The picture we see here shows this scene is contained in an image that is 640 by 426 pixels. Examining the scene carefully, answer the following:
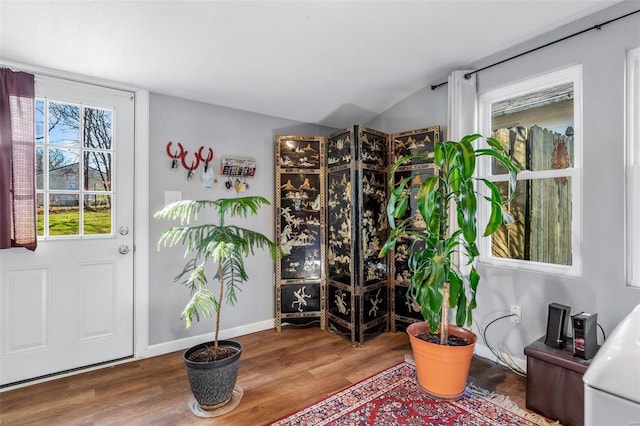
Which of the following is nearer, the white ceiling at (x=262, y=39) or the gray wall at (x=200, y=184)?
the white ceiling at (x=262, y=39)

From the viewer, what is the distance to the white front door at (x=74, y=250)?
2.04 metres

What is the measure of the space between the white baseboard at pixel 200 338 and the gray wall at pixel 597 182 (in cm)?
214

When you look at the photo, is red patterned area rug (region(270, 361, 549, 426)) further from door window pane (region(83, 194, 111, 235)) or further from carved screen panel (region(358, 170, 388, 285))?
door window pane (region(83, 194, 111, 235))

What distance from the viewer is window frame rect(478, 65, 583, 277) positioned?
1.96 m

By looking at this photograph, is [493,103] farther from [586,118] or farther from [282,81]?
[282,81]

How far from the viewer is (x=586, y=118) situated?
1892 mm

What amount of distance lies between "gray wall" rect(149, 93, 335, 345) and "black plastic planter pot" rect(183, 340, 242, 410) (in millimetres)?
888

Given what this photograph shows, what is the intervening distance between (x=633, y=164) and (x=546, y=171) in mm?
447

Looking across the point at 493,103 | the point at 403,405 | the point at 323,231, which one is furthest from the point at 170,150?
the point at 493,103

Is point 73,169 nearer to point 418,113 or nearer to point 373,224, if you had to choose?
point 373,224

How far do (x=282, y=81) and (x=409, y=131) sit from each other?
48.8 inches

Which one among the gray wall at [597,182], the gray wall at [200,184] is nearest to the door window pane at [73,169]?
the gray wall at [200,184]

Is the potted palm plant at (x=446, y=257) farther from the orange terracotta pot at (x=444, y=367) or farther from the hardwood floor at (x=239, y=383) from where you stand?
the hardwood floor at (x=239, y=383)

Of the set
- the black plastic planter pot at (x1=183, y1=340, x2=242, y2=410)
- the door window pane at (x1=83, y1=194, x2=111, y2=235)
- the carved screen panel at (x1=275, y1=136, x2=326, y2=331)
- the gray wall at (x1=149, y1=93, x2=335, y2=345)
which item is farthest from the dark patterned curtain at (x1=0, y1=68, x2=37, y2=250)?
the carved screen panel at (x1=275, y1=136, x2=326, y2=331)
